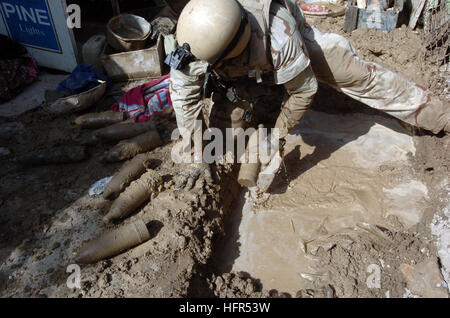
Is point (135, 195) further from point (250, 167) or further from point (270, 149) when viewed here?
point (270, 149)

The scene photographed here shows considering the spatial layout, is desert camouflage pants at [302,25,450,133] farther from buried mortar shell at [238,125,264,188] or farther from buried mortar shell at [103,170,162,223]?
buried mortar shell at [103,170,162,223]

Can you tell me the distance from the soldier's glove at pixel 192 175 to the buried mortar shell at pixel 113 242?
614 mm

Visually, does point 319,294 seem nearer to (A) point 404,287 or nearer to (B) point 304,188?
(A) point 404,287

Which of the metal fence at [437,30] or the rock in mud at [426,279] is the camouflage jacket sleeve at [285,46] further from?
the metal fence at [437,30]

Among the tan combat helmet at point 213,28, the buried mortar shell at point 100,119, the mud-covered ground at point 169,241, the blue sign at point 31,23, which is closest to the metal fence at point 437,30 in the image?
the mud-covered ground at point 169,241


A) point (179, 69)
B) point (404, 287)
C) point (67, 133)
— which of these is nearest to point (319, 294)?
point (404, 287)

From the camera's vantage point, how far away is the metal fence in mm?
4371

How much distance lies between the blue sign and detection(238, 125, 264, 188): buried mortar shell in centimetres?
350

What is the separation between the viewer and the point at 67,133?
437cm

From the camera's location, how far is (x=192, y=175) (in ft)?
11.5

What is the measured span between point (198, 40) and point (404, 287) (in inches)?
99.2

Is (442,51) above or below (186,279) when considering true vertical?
above

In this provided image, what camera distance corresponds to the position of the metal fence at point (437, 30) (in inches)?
172

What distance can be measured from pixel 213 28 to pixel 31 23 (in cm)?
392
